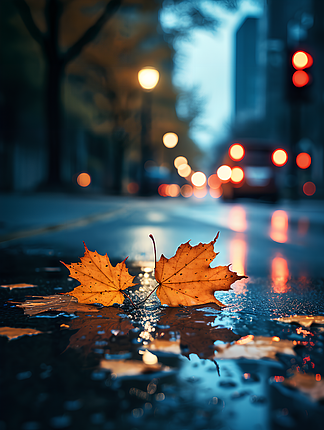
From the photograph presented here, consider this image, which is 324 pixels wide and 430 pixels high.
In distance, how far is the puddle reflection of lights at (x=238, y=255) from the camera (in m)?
4.06

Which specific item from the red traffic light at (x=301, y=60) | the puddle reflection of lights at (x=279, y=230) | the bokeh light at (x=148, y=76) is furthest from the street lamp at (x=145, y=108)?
the puddle reflection of lights at (x=279, y=230)

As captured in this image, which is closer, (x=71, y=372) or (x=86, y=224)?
(x=71, y=372)

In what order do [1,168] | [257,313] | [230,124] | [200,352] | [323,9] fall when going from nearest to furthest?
1. [200,352]
2. [257,313]
3. [1,168]
4. [323,9]
5. [230,124]

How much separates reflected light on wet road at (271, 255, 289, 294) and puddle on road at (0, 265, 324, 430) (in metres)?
0.61

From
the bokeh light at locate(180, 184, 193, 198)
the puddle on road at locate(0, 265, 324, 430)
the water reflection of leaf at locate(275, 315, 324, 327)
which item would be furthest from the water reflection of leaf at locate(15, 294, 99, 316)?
the bokeh light at locate(180, 184, 193, 198)

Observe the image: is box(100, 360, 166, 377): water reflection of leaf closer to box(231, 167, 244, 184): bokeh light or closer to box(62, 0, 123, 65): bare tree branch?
box(231, 167, 244, 184): bokeh light

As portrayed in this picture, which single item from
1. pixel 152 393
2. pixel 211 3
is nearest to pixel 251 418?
pixel 152 393

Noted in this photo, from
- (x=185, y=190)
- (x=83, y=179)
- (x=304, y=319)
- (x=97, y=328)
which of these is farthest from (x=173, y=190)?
(x=97, y=328)

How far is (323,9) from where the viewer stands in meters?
32.2

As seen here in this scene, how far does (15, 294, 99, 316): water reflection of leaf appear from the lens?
2436 mm

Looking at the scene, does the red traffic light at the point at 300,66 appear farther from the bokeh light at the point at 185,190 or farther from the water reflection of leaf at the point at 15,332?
the bokeh light at the point at 185,190

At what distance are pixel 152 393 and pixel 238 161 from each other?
14.9 meters

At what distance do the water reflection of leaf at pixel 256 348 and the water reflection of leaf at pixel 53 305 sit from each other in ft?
2.68

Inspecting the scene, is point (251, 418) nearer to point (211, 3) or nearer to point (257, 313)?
point (257, 313)
